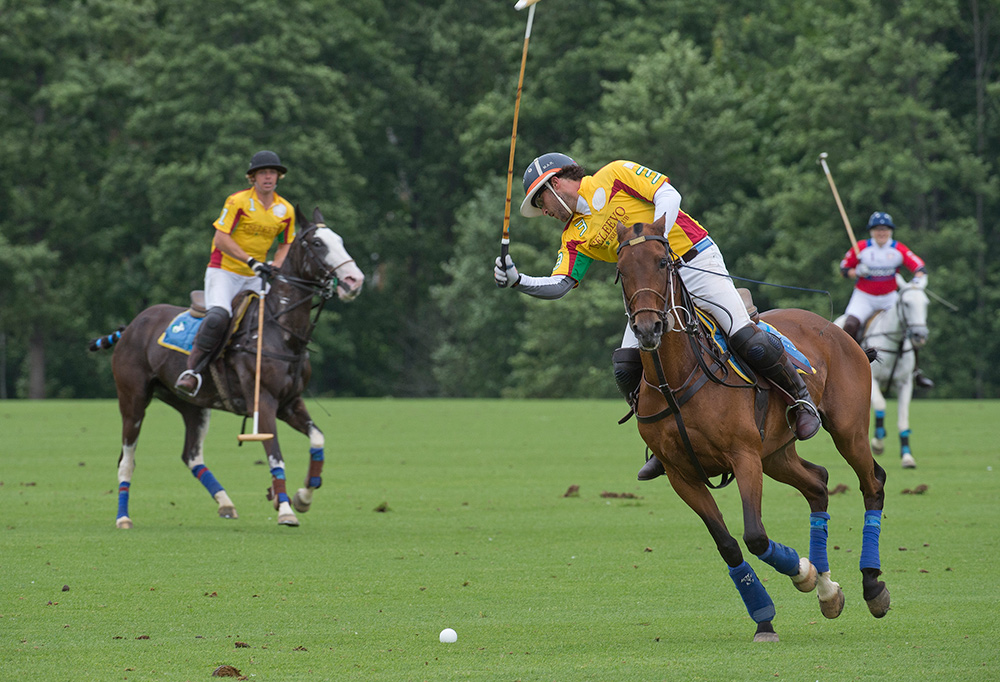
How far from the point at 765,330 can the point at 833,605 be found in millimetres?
1586

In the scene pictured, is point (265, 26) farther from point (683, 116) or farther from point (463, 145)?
point (683, 116)

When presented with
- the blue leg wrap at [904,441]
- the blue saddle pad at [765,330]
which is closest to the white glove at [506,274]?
the blue saddle pad at [765,330]

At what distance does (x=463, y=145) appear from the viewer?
2158 inches

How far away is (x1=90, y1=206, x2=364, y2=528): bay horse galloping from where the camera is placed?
1199 centimetres

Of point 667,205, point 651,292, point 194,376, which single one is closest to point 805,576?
point 651,292

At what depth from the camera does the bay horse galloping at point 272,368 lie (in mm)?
11992

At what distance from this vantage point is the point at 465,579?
29.4ft

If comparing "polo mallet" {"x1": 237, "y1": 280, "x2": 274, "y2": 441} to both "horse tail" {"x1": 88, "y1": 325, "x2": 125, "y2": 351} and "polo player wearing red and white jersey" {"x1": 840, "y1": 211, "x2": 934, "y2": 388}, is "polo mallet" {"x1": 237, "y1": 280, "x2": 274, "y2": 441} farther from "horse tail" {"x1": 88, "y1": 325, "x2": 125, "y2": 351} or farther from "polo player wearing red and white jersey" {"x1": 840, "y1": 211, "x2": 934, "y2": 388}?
"polo player wearing red and white jersey" {"x1": 840, "y1": 211, "x2": 934, "y2": 388}

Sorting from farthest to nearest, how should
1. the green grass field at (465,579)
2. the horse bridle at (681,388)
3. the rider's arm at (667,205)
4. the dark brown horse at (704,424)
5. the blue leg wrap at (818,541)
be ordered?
1. the blue leg wrap at (818,541)
2. the rider's arm at (667,205)
3. the horse bridle at (681,388)
4. the dark brown horse at (704,424)
5. the green grass field at (465,579)

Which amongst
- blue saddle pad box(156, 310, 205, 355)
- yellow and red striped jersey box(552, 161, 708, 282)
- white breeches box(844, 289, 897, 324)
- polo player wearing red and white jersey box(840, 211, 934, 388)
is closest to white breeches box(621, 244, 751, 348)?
yellow and red striped jersey box(552, 161, 708, 282)

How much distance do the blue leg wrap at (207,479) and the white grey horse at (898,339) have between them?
8631 millimetres

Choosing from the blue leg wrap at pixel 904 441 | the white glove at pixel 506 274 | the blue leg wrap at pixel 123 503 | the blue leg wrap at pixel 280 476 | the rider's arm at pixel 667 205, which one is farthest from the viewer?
the blue leg wrap at pixel 904 441

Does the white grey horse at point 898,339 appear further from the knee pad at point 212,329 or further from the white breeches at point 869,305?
the knee pad at point 212,329

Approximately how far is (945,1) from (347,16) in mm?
22444
